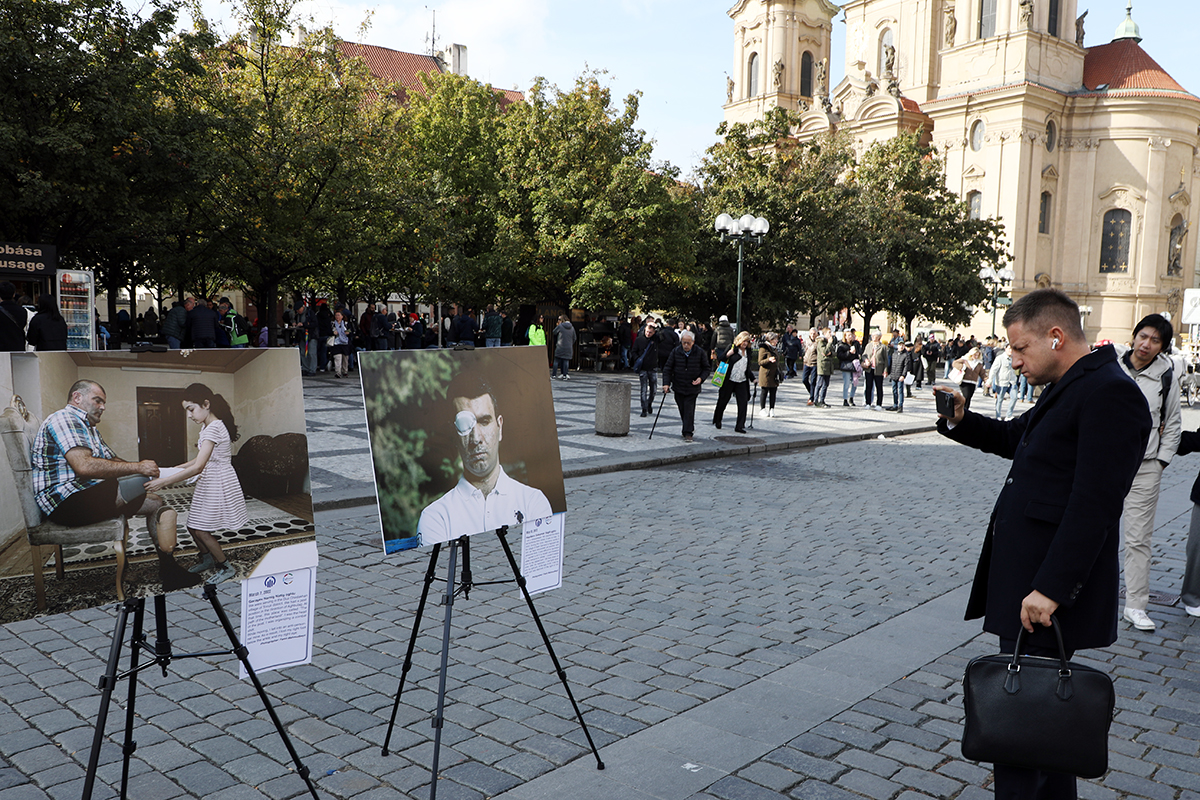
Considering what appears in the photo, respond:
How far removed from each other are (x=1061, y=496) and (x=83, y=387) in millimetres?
3225

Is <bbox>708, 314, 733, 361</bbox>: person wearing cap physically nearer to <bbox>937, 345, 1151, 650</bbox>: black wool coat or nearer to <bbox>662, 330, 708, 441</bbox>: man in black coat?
<bbox>662, 330, 708, 441</bbox>: man in black coat

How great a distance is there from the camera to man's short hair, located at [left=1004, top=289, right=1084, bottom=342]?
319cm

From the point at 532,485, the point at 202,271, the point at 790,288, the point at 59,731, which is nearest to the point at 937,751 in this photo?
the point at 532,485

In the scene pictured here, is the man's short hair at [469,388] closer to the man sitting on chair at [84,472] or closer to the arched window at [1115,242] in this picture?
the man sitting on chair at [84,472]

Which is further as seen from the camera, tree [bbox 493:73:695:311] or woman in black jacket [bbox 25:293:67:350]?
tree [bbox 493:73:695:311]

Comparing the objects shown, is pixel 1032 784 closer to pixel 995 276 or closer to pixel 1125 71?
pixel 995 276

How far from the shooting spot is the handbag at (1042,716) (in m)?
2.84

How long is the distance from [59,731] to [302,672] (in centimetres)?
114

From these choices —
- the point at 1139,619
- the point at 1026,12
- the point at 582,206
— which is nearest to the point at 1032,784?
the point at 1139,619

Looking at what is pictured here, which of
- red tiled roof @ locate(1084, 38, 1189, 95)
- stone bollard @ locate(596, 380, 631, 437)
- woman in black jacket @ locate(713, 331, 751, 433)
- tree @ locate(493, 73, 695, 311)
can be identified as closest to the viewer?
stone bollard @ locate(596, 380, 631, 437)

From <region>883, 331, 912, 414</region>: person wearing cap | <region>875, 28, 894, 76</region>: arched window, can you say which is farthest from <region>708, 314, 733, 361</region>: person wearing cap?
<region>875, 28, 894, 76</region>: arched window

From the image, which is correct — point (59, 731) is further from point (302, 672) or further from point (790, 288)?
point (790, 288)

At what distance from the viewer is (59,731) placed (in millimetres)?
4059

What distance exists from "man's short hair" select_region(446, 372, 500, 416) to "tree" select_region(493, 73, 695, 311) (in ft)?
77.7
